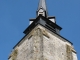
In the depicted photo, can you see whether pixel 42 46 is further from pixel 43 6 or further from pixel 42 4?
pixel 42 4

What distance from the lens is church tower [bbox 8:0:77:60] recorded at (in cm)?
1777

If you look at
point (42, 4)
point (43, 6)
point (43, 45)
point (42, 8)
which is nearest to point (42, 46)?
point (43, 45)

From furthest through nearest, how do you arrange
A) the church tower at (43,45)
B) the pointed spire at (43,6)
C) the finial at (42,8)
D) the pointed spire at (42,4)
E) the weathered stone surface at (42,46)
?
the pointed spire at (42,4)
the pointed spire at (43,6)
the finial at (42,8)
the church tower at (43,45)
the weathered stone surface at (42,46)

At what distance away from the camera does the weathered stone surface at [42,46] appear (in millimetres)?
17564

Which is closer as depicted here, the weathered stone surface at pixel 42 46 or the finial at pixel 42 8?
the weathered stone surface at pixel 42 46

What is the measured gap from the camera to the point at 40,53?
17.3m

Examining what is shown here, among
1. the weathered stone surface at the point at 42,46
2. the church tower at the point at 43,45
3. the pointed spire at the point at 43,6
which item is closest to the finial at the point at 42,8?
the pointed spire at the point at 43,6

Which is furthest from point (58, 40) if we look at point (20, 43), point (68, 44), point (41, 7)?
point (41, 7)

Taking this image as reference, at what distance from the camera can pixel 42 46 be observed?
17891 mm

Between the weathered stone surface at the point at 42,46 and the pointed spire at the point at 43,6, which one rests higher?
the pointed spire at the point at 43,6

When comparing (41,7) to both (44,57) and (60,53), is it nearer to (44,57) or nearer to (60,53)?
(60,53)

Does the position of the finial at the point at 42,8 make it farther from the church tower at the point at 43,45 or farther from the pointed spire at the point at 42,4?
the church tower at the point at 43,45

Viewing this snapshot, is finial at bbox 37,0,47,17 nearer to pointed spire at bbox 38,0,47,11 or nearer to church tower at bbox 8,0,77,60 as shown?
pointed spire at bbox 38,0,47,11

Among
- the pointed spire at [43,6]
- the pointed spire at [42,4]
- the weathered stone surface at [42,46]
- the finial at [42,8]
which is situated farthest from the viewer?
the pointed spire at [42,4]
